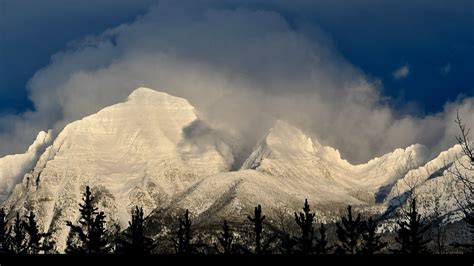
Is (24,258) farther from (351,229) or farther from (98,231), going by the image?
(351,229)

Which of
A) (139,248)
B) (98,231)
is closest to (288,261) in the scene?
(139,248)

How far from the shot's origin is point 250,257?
16.1 m

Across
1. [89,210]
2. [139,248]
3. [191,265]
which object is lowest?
[191,265]

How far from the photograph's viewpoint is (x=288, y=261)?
1603cm

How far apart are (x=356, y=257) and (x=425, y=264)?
1438mm

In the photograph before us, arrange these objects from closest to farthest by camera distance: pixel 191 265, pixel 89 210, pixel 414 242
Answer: pixel 191 265, pixel 414 242, pixel 89 210

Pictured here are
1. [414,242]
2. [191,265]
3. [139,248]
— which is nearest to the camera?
[191,265]

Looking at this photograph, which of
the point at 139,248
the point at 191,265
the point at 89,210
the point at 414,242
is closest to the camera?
the point at 191,265

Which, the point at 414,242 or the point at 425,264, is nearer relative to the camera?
the point at 425,264

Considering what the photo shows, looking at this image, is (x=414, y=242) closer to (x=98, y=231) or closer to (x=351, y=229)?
(x=351, y=229)

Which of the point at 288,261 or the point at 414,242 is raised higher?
the point at 414,242

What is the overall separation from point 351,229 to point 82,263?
74.1 meters

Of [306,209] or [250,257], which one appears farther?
[306,209]

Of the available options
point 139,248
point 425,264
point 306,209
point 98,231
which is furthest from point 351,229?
point 425,264
